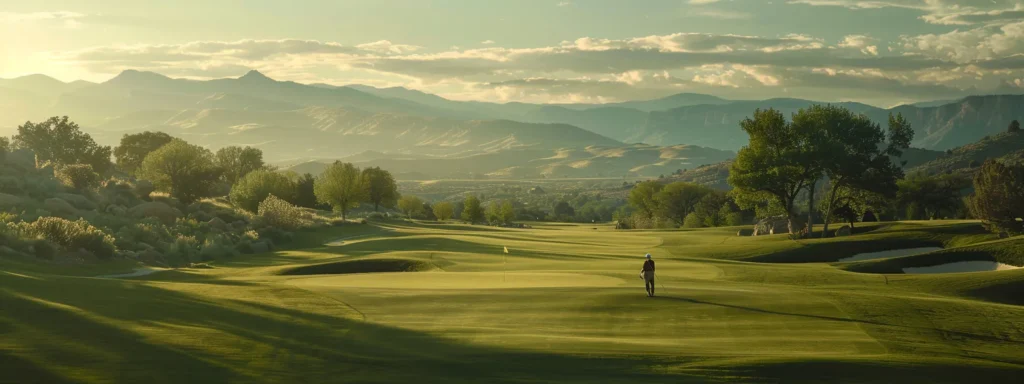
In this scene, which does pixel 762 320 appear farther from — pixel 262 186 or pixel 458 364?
pixel 262 186

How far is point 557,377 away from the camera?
49.2 ft

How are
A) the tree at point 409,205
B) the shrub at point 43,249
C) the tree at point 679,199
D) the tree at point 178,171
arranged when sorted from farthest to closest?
the tree at point 409,205 → the tree at point 679,199 → the tree at point 178,171 → the shrub at point 43,249

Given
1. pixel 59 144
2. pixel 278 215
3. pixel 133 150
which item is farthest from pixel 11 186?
pixel 133 150

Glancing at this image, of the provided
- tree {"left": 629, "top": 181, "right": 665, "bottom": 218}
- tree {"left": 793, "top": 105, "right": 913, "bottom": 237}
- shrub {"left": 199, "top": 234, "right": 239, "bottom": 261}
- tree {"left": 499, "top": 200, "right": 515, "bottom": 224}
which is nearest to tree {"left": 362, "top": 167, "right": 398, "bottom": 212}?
tree {"left": 499, "top": 200, "right": 515, "bottom": 224}

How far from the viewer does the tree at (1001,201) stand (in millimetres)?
55562

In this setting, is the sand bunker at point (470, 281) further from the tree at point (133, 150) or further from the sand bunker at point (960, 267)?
the tree at point (133, 150)

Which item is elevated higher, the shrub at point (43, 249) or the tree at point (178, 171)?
the tree at point (178, 171)

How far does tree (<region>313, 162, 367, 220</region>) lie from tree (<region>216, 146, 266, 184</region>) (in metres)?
44.2

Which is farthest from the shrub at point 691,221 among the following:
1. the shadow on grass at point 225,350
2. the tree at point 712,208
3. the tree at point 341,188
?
the shadow on grass at point 225,350

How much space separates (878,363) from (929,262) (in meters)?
34.1

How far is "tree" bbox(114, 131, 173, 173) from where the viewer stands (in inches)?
5664

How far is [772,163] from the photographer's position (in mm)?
63938

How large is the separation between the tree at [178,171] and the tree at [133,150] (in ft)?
151

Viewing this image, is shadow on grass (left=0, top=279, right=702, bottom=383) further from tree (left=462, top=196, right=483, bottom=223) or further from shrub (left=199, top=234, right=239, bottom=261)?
tree (left=462, top=196, right=483, bottom=223)
